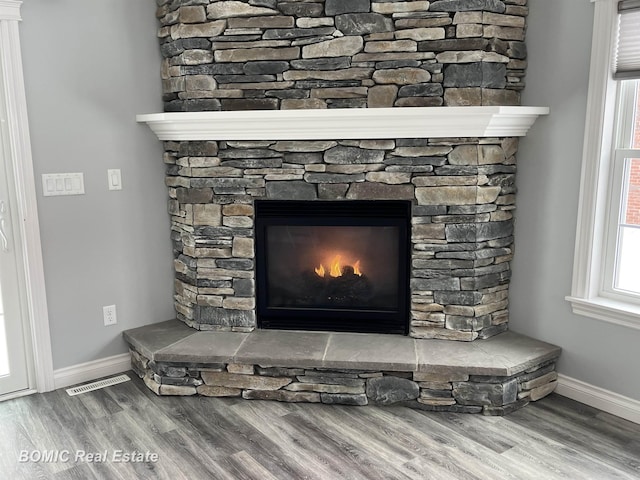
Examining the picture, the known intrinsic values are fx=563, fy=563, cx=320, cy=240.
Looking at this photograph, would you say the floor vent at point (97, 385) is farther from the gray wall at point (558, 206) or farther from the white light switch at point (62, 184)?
the gray wall at point (558, 206)

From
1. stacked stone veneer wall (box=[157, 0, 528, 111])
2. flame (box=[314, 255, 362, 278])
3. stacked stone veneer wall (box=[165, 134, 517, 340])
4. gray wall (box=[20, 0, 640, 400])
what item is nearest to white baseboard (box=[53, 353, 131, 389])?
gray wall (box=[20, 0, 640, 400])

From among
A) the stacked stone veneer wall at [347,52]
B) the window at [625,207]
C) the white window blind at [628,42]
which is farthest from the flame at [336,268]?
the white window blind at [628,42]

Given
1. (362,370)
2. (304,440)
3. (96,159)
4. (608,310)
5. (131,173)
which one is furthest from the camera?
(131,173)

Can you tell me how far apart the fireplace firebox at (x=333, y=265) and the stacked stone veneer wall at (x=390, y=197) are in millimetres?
79

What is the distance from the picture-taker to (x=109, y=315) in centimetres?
333

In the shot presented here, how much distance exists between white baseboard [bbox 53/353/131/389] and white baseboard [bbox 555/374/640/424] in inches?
99.1

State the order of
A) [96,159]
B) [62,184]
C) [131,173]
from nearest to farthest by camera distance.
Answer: [62,184]
[96,159]
[131,173]

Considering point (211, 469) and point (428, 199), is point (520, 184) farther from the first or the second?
point (211, 469)

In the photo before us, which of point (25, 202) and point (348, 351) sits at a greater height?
point (25, 202)

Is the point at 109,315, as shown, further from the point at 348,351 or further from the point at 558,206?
the point at 558,206

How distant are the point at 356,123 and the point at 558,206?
1.16m

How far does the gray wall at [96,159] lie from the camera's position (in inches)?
116

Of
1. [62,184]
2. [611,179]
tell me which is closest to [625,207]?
[611,179]

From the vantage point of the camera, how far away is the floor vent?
314 cm
